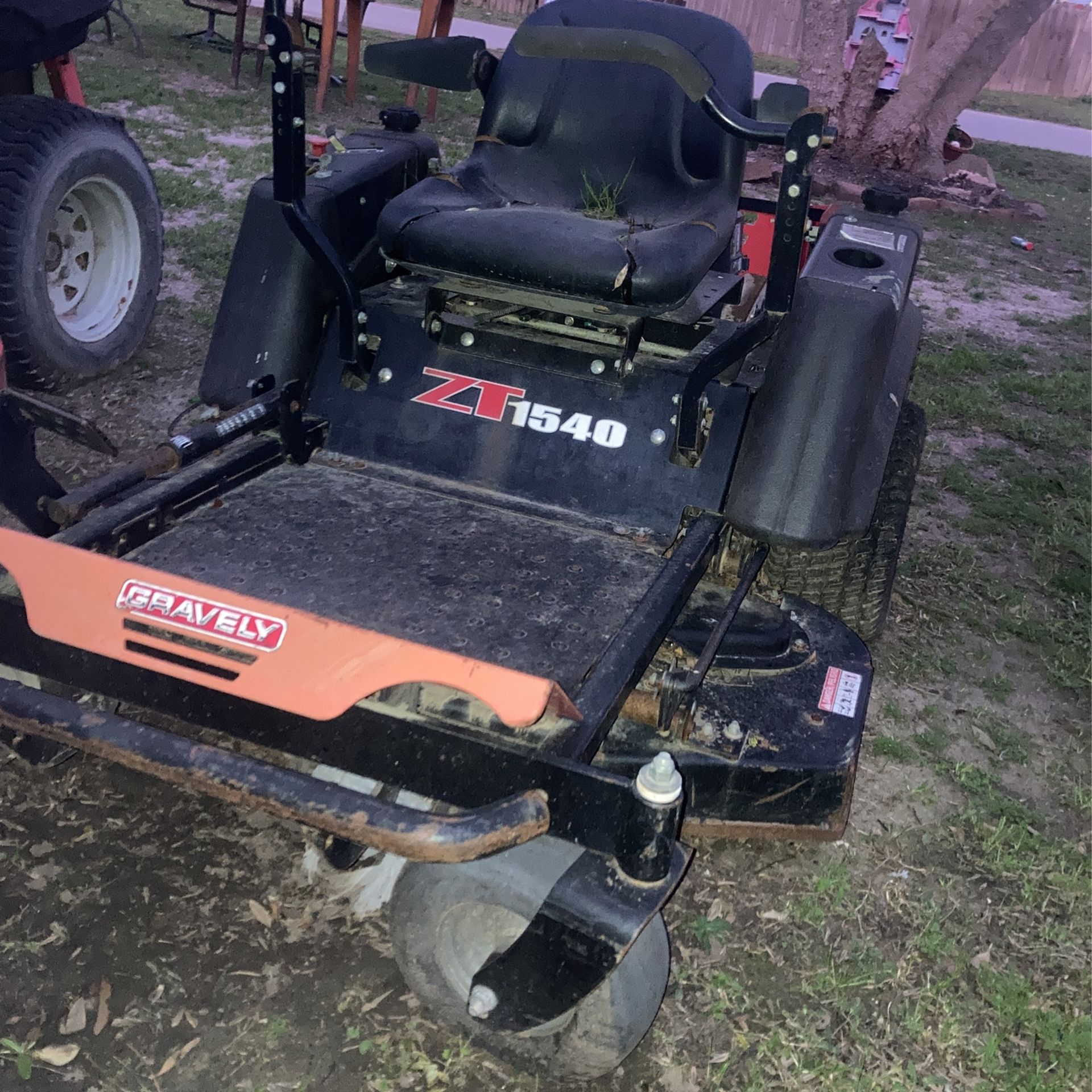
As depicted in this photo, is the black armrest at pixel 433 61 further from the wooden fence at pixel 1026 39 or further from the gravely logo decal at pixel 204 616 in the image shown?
the wooden fence at pixel 1026 39

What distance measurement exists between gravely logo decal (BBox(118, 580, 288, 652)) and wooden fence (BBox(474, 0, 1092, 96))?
19.2m

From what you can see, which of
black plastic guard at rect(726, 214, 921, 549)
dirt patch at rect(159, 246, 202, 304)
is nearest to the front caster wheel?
black plastic guard at rect(726, 214, 921, 549)

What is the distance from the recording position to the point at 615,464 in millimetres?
2646

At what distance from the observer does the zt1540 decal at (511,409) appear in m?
2.67

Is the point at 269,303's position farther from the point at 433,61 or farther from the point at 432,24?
the point at 432,24

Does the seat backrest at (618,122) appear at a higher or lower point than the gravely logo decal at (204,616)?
higher

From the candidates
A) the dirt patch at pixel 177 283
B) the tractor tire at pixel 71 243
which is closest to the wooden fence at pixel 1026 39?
the dirt patch at pixel 177 283

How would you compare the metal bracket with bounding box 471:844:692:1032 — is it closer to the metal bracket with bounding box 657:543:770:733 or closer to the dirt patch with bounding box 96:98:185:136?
the metal bracket with bounding box 657:543:770:733

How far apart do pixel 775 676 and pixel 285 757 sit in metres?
1.05

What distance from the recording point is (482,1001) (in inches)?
63.1

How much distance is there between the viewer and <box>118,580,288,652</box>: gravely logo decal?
166 centimetres

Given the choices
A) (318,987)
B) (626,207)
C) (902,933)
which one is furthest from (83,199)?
(902,933)

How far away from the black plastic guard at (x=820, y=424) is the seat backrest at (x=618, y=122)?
27.8 inches

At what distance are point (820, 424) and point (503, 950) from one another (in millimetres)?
1354
